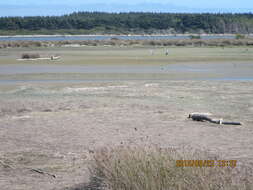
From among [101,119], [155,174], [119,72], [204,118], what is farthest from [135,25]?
[155,174]

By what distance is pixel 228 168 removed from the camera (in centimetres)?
741

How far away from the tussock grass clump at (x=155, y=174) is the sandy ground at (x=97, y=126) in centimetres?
118

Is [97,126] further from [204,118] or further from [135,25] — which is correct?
[135,25]

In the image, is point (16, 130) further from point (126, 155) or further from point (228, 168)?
point (228, 168)

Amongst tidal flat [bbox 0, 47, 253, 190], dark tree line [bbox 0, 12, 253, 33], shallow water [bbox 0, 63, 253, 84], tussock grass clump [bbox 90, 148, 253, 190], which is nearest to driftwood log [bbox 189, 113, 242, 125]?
tidal flat [bbox 0, 47, 253, 190]

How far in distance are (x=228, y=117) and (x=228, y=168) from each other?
7.90m

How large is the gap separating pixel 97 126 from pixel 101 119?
1.02 metres

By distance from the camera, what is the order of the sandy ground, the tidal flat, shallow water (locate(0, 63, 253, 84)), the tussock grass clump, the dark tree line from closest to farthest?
the tussock grass clump → the sandy ground → the tidal flat → shallow water (locate(0, 63, 253, 84)) → the dark tree line

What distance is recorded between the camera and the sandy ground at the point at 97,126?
10.1 m

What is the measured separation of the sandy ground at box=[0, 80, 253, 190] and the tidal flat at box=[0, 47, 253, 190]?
2 centimetres

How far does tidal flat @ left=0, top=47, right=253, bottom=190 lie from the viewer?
1028 centimetres

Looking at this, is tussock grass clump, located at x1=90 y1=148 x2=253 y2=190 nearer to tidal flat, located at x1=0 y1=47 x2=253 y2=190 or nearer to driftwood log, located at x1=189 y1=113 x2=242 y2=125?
tidal flat, located at x1=0 y1=47 x2=253 y2=190

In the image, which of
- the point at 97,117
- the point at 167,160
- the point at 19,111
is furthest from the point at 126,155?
the point at 19,111

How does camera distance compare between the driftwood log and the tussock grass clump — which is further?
the driftwood log
